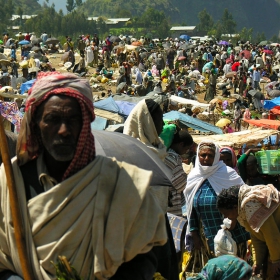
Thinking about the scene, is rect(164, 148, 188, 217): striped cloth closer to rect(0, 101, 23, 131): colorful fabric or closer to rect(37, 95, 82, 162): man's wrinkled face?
rect(0, 101, 23, 131): colorful fabric

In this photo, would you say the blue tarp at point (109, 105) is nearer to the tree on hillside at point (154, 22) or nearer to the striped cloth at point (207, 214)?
the striped cloth at point (207, 214)

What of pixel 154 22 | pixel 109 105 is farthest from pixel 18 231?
pixel 154 22

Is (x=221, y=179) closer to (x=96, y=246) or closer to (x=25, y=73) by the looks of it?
(x=96, y=246)

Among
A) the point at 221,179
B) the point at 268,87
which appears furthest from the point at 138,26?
the point at 221,179

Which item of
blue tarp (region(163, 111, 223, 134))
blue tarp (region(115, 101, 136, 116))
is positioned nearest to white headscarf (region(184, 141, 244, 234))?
blue tarp (region(115, 101, 136, 116))

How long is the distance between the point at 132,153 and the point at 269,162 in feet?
13.9

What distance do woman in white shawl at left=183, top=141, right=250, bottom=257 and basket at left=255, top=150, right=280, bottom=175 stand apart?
6.64ft

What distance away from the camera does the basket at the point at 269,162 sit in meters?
6.87

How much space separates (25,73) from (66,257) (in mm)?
22926

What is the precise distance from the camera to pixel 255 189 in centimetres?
369

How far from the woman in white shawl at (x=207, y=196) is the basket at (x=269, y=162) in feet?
6.64

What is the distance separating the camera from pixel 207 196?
4703 mm

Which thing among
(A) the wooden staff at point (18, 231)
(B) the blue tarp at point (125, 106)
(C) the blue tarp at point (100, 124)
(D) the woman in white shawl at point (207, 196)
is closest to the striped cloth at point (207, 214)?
(D) the woman in white shawl at point (207, 196)

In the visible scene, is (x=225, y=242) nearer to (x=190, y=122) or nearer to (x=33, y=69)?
(x=190, y=122)
